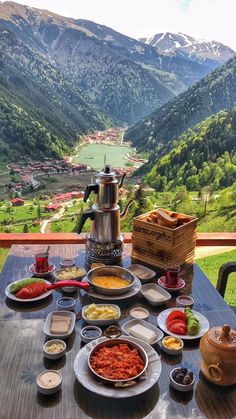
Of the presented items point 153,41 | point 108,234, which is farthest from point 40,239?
point 153,41

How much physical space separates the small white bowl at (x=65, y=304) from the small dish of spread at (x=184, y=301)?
0.46 m

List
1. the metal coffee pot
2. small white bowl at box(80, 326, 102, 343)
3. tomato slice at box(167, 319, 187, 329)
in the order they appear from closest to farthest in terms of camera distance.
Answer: small white bowl at box(80, 326, 102, 343)
tomato slice at box(167, 319, 187, 329)
the metal coffee pot

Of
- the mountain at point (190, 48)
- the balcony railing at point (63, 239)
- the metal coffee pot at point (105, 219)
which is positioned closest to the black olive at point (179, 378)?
the metal coffee pot at point (105, 219)

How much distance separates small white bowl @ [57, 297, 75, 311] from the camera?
151 centimetres

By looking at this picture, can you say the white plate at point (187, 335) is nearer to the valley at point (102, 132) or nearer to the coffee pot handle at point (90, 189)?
the coffee pot handle at point (90, 189)

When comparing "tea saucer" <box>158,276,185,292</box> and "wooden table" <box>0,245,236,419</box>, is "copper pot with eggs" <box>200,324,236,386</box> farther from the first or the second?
"tea saucer" <box>158,276,185,292</box>

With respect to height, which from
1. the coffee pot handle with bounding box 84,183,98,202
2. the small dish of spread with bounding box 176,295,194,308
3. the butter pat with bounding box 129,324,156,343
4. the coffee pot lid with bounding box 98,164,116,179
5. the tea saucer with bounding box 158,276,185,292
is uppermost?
the coffee pot lid with bounding box 98,164,116,179

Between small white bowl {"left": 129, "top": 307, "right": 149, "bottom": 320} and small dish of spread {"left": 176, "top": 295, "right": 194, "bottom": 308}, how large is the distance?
0.17 meters

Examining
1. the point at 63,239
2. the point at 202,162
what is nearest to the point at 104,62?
the point at 202,162

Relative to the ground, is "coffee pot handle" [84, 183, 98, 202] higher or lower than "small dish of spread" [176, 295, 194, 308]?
higher

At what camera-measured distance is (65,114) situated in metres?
30.5

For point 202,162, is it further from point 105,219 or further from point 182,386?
point 182,386

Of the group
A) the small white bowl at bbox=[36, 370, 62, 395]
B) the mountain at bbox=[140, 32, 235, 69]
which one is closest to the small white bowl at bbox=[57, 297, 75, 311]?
the small white bowl at bbox=[36, 370, 62, 395]

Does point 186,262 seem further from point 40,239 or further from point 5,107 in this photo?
point 5,107
